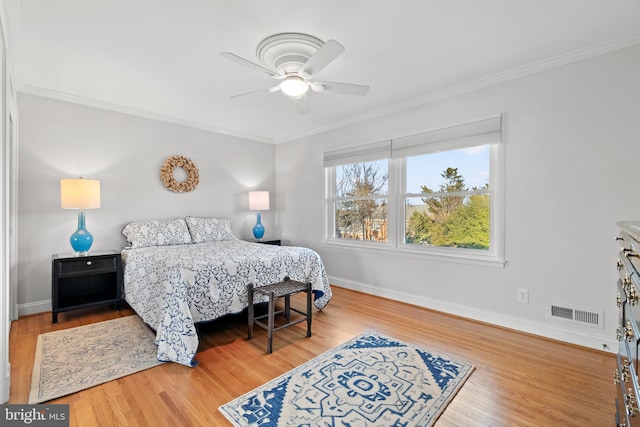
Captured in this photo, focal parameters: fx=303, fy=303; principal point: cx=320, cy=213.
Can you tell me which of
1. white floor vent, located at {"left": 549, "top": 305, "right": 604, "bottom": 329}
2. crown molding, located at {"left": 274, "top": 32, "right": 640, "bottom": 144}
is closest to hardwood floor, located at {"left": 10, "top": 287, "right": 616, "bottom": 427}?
white floor vent, located at {"left": 549, "top": 305, "right": 604, "bottom": 329}

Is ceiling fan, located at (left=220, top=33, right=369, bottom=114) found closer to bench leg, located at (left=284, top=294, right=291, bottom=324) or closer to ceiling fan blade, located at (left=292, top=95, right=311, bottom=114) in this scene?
ceiling fan blade, located at (left=292, top=95, right=311, bottom=114)

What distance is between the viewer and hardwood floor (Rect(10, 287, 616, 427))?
1.68 metres

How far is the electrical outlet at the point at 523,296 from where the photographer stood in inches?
111

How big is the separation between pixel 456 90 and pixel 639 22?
1340mm

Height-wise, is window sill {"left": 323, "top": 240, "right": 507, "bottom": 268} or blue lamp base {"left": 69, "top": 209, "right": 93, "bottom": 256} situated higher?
blue lamp base {"left": 69, "top": 209, "right": 93, "bottom": 256}

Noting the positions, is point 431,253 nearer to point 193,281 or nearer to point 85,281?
point 193,281

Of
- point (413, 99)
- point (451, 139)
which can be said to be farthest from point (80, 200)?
point (451, 139)

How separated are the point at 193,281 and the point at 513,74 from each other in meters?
3.38

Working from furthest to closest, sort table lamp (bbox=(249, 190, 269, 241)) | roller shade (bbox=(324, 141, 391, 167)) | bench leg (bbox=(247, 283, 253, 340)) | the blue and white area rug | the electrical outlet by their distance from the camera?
table lamp (bbox=(249, 190, 269, 241))
roller shade (bbox=(324, 141, 391, 167))
the electrical outlet
bench leg (bbox=(247, 283, 253, 340))
the blue and white area rug

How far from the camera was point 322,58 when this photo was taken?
6.71 ft

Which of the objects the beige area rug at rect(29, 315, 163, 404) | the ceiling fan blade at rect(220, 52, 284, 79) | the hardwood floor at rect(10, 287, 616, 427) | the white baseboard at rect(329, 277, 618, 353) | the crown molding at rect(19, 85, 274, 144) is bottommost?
the hardwood floor at rect(10, 287, 616, 427)

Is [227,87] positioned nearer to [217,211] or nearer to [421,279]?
[217,211]

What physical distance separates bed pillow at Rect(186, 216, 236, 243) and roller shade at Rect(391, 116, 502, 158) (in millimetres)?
2562

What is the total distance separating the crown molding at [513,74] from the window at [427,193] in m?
0.37
